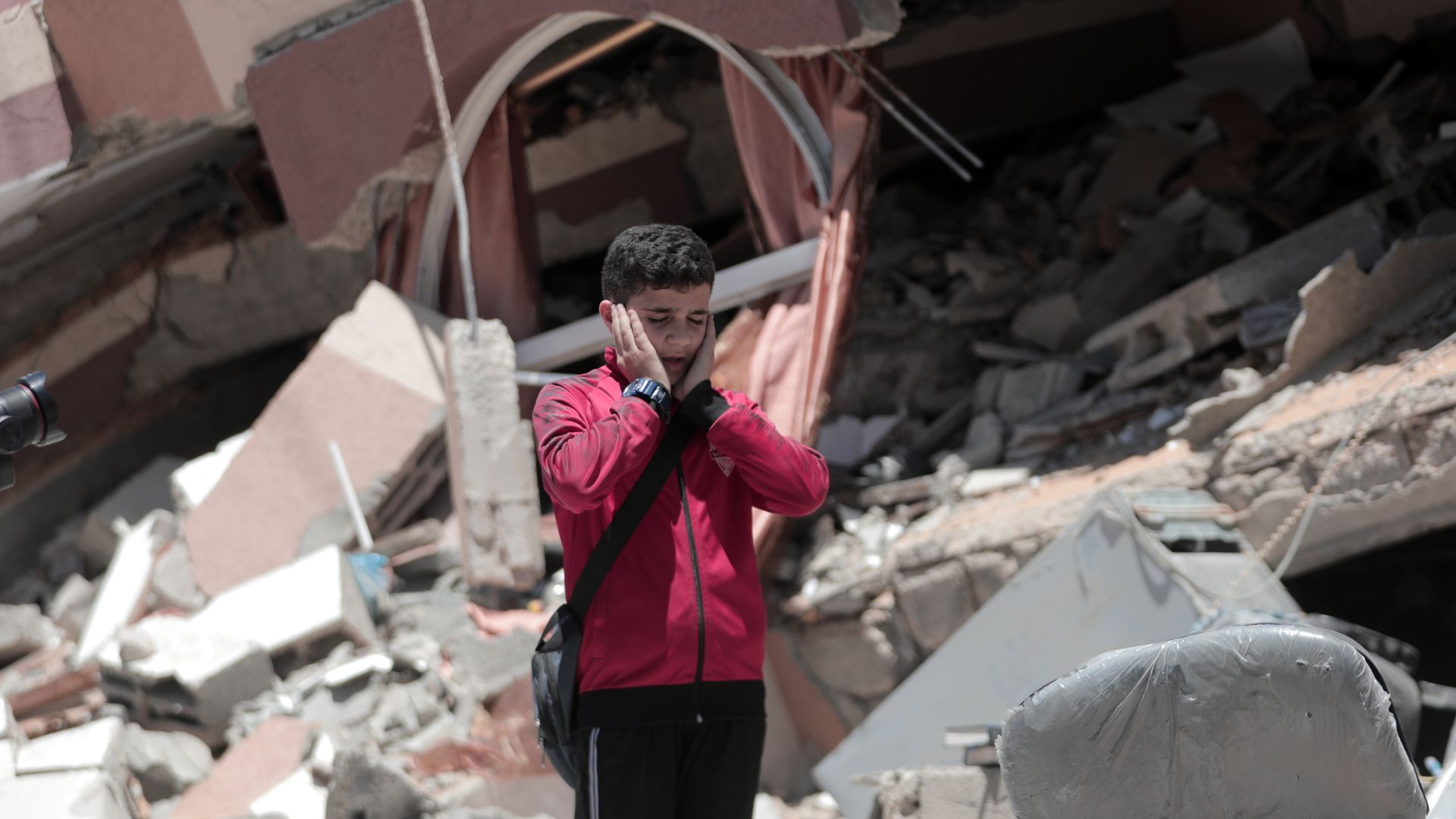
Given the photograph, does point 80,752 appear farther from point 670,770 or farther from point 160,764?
point 670,770

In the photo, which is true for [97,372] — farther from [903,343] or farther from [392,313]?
[903,343]

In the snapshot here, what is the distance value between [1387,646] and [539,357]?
11.0 feet

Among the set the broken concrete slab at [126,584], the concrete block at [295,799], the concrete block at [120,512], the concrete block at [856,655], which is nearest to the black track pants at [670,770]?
the concrete block at [295,799]

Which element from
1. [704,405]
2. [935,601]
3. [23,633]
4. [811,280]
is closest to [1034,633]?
[935,601]

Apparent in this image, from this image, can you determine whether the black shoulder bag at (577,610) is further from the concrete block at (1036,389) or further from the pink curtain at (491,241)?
the pink curtain at (491,241)

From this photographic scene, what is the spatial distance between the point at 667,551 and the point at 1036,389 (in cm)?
346

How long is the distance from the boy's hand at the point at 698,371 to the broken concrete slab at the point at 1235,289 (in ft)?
10.2

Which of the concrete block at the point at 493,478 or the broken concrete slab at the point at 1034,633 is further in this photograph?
the concrete block at the point at 493,478

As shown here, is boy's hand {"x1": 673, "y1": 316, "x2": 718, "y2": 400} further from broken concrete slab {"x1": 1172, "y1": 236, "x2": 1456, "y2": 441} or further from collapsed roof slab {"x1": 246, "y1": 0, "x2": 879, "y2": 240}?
collapsed roof slab {"x1": 246, "y1": 0, "x2": 879, "y2": 240}

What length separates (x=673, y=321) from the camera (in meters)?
2.09

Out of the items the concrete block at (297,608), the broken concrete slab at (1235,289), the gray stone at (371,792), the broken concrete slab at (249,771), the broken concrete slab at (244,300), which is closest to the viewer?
the gray stone at (371,792)

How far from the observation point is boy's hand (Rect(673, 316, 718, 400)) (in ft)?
6.82

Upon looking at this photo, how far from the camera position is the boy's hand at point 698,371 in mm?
2080

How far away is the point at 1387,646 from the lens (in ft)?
10.6
